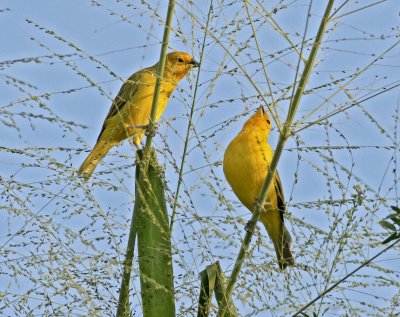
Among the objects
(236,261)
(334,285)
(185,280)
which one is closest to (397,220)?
(334,285)

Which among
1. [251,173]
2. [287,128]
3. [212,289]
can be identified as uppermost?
[251,173]

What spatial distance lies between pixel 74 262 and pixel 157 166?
601 millimetres

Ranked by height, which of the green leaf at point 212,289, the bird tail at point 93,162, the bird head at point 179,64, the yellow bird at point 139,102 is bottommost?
the green leaf at point 212,289

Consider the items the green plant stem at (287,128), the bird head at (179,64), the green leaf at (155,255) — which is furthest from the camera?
the bird head at (179,64)

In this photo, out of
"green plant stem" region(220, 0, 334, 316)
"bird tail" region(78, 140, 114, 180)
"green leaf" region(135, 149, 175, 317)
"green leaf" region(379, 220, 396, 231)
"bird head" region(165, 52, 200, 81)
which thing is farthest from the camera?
"bird head" region(165, 52, 200, 81)

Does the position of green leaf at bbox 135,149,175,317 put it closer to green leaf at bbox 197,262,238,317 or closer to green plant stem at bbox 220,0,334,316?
green leaf at bbox 197,262,238,317

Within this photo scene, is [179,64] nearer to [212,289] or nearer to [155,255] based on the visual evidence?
[155,255]

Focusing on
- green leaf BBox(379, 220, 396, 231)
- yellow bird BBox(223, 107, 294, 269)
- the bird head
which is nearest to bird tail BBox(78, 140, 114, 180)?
yellow bird BBox(223, 107, 294, 269)

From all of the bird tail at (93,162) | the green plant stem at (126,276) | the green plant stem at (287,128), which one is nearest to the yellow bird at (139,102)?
the bird tail at (93,162)

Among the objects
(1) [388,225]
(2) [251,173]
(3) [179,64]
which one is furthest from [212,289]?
(3) [179,64]

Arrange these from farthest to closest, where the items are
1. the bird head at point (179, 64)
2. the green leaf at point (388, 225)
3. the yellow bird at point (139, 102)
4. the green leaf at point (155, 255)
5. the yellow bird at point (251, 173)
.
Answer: the bird head at point (179, 64)
the yellow bird at point (139, 102)
the yellow bird at point (251, 173)
the green leaf at point (155, 255)
the green leaf at point (388, 225)

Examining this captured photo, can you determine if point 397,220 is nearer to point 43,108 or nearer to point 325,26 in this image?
point 325,26

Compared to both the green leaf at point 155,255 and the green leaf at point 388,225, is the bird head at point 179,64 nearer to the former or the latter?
the green leaf at point 155,255

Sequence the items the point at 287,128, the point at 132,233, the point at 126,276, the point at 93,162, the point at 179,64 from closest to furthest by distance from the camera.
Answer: the point at 287,128 < the point at 126,276 < the point at 132,233 < the point at 93,162 < the point at 179,64
